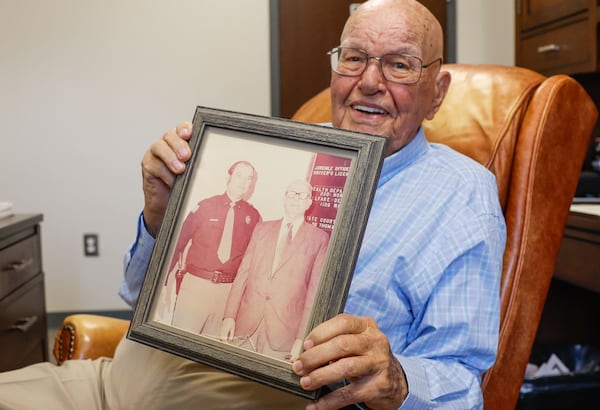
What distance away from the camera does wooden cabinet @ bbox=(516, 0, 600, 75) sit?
6.81 feet

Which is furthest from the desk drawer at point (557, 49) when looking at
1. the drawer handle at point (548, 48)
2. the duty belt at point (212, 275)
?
the duty belt at point (212, 275)

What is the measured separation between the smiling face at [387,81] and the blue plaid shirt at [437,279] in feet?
0.36

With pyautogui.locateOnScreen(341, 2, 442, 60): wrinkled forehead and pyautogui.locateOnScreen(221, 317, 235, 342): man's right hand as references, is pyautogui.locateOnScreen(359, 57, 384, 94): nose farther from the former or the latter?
pyautogui.locateOnScreen(221, 317, 235, 342): man's right hand

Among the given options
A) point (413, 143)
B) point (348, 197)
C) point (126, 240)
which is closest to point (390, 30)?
point (413, 143)

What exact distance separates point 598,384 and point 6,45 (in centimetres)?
296

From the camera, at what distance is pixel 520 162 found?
122 centimetres

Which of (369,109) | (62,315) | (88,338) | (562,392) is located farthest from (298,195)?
(62,315)

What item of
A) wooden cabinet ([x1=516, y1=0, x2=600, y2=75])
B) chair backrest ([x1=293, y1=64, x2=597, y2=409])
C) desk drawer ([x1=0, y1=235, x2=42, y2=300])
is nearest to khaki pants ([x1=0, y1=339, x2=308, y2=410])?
chair backrest ([x1=293, y1=64, x2=597, y2=409])

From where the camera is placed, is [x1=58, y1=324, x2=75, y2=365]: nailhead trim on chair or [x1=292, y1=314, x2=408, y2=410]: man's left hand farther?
[x1=58, y1=324, x2=75, y2=365]: nailhead trim on chair

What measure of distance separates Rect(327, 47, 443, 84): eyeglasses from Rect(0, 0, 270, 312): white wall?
216 centimetres

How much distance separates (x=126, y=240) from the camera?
10.8 ft

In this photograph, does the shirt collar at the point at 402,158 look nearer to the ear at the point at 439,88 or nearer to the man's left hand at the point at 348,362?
the ear at the point at 439,88

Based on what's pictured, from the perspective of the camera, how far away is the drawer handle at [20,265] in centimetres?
179

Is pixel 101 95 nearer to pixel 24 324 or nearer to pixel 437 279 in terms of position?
pixel 24 324
